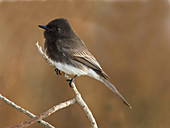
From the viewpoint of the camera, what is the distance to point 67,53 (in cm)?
300

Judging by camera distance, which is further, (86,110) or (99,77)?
(99,77)

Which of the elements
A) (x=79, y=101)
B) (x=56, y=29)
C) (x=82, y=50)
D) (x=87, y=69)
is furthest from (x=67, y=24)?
(x=79, y=101)

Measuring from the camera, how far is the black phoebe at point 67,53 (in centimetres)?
295

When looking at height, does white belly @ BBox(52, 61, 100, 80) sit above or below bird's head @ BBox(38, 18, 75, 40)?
below

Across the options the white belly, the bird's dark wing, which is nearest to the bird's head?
the bird's dark wing

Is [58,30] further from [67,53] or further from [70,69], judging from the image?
[70,69]

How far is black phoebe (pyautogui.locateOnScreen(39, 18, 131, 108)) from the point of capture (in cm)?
295

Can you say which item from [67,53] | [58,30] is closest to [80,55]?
[67,53]

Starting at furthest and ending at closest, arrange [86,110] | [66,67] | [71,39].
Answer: [71,39] < [66,67] < [86,110]

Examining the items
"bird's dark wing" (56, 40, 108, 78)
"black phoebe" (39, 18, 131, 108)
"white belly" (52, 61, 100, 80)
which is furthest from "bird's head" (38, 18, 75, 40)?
"white belly" (52, 61, 100, 80)

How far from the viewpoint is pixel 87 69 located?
3.06 m

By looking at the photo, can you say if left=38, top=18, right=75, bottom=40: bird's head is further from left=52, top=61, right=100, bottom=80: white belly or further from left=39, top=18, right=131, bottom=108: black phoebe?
left=52, top=61, right=100, bottom=80: white belly

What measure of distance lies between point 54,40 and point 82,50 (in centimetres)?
38

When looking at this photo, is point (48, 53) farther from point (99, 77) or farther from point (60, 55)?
point (99, 77)
